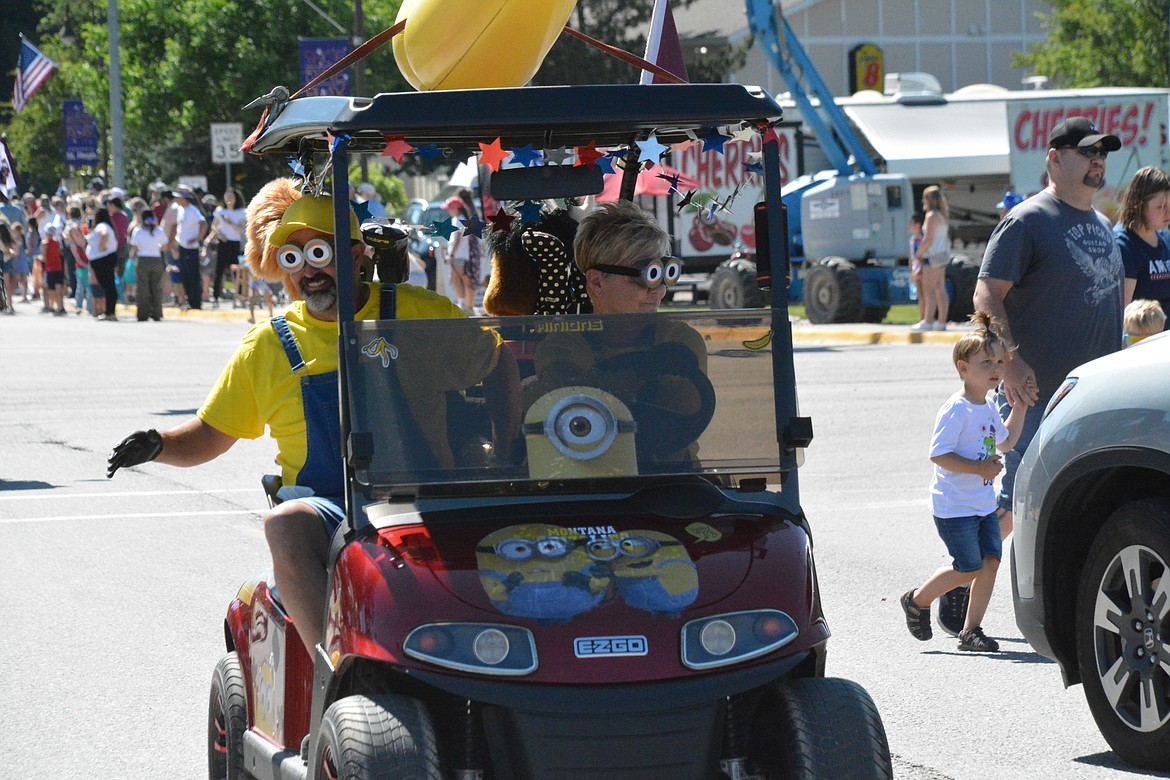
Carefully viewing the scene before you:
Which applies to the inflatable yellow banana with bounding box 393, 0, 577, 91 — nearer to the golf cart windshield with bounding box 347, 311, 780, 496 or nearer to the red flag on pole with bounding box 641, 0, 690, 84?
the golf cart windshield with bounding box 347, 311, 780, 496

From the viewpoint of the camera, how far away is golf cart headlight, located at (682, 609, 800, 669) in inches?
138

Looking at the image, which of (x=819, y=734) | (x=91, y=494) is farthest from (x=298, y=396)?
(x=91, y=494)

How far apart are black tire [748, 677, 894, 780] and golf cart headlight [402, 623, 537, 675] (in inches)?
21.2

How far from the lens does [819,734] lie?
3.47m

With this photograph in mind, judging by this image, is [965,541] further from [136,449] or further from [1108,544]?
[136,449]

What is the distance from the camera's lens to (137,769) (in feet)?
17.6

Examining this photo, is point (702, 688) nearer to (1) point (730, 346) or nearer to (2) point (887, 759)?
(2) point (887, 759)

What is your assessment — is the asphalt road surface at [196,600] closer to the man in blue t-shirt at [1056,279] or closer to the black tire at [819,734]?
the man in blue t-shirt at [1056,279]

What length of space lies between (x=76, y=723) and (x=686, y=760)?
10.3 ft

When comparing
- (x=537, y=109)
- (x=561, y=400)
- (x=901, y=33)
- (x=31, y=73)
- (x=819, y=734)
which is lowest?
(x=819, y=734)

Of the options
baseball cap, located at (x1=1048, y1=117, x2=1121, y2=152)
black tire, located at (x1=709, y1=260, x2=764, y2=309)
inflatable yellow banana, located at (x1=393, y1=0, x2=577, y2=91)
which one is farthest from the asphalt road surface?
black tire, located at (x1=709, y1=260, x2=764, y2=309)

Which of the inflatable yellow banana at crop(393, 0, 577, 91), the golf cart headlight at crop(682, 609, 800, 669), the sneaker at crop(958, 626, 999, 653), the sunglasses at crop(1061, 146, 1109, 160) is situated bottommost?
the sneaker at crop(958, 626, 999, 653)

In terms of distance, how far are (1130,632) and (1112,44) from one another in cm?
3841

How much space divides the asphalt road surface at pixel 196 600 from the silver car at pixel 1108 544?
0.79 feet
